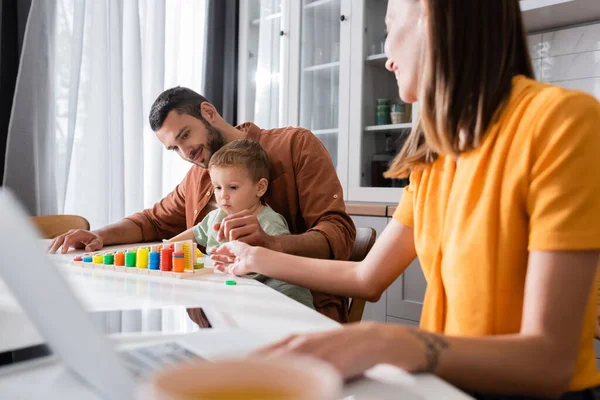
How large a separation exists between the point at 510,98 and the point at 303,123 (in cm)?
239

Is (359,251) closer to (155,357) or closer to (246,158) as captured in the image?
(246,158)

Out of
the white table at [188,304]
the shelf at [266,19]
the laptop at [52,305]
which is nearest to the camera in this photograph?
the laptop at [52,305]

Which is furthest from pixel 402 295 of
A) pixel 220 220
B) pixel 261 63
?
pixel 261 63

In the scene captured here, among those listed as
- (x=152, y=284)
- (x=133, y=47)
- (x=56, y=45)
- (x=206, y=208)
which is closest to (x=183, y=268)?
(x=152, y=284)

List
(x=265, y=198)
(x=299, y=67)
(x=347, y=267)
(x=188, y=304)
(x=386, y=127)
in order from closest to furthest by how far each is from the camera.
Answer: (x=188, y=304) → (x=347, y=267) → (x=265, y=198) → (x=386, y=127) → (x=299, y=67)

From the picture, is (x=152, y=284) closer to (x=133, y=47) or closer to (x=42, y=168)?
(x=42, y=168)

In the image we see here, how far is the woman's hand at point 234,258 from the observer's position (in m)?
1.09

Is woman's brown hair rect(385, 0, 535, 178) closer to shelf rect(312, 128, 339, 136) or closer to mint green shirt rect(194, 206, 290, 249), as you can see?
mint green shirt rect(194, 206, 290, 249)

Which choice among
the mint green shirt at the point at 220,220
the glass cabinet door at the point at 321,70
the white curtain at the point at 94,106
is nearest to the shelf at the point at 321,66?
the glass cabinet door at the point at 321,70

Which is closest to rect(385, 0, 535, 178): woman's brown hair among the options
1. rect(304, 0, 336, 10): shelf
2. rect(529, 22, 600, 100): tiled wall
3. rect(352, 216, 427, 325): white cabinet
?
rect(352, 216, 427, 325): white cabinet

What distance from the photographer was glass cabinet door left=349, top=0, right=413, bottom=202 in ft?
9.02

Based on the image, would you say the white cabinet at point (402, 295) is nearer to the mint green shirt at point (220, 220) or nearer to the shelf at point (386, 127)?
the shelf at point (386, 127)

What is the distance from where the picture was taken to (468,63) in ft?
2.44

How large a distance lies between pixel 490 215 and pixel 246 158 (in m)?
1.04
